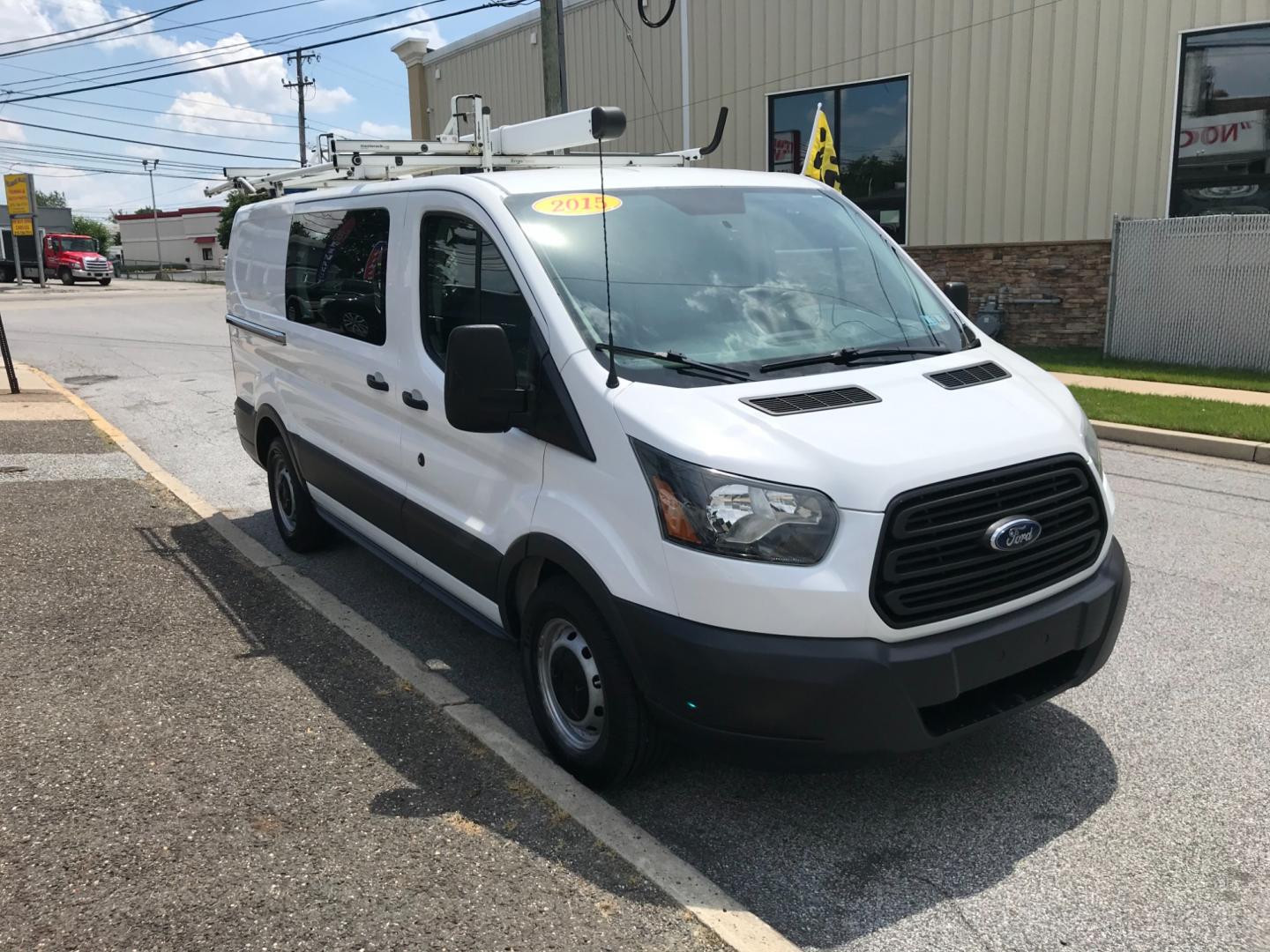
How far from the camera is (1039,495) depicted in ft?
10.3

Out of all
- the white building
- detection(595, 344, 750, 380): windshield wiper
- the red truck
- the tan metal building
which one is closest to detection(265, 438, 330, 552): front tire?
detection(595, 344, 750, 380): windshield wiper

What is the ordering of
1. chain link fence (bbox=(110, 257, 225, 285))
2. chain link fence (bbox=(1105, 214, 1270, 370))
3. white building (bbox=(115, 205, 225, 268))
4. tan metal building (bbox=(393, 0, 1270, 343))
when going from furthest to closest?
white building (bbox=(115, 205, 225, 268)), chain link fence (bbox=(110, 257, 225, 285)), tan metal building (bbox=(393, 0, 1270, 343)), chain link fence (bbox=(1105, 214, 1270, 370))

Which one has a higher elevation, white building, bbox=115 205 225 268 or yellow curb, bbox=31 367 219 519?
white building, bbox=115 205 225 268

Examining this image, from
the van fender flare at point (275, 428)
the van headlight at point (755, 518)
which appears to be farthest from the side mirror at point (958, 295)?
the van fender flare at point (275, 428)

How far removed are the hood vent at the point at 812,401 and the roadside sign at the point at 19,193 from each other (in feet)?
170

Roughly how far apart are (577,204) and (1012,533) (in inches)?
76.9

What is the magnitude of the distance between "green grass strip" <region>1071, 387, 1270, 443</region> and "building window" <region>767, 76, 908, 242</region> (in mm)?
7024

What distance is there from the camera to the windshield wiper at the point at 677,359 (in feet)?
11.0

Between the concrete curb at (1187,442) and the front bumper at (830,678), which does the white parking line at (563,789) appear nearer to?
the front bumper at (830,678)

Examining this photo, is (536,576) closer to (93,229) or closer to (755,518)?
(755,518)

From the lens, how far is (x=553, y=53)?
15.9 m

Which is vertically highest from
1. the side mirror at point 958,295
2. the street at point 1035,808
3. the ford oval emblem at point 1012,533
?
the side mirror at point 958,295

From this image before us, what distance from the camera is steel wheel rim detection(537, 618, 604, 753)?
341 centimetres

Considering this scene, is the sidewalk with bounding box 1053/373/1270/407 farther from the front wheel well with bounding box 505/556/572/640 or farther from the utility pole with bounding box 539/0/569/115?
the front wheel well with bounding box 505/556/572/640
